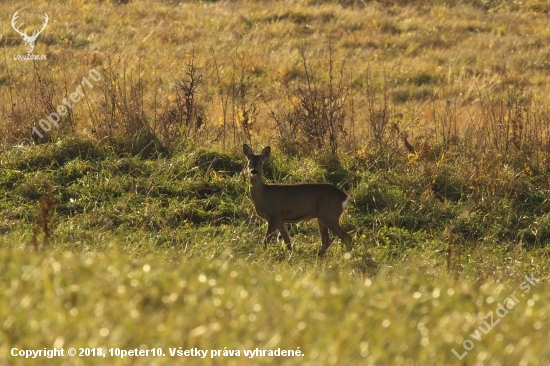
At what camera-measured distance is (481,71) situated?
17562 millimetres

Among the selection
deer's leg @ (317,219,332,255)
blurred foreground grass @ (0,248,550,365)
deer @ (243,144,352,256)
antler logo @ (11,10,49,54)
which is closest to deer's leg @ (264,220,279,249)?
deer @ (243,144,352,256)

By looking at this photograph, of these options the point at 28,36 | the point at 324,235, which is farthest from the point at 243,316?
the point at 28,36

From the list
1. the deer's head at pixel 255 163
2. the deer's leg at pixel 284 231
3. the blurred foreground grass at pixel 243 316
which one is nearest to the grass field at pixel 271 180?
the blurred foreground grass at pixel 243 316

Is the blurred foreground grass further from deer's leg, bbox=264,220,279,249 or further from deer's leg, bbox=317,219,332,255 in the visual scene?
deer's leg, bbox=317,219,332,255

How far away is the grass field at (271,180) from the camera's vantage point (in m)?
4.00

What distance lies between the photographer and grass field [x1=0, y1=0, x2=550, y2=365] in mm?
3996

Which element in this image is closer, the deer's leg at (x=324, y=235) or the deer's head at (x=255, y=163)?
the deer's leg at (x=324, y=235)

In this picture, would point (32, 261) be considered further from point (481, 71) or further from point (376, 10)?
point (376, 10)

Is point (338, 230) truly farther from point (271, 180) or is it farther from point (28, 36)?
point (28, 36)

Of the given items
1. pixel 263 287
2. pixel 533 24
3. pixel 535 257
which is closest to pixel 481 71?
pixel 533 24

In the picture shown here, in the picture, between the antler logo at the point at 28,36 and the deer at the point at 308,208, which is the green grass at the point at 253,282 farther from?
the antler logo at the point at 28,36

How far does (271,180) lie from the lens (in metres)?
9.95

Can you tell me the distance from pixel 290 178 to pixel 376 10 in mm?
14466

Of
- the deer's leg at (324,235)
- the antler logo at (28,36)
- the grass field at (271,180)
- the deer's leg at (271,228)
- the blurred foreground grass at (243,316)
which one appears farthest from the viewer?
the antler logo at (28,36)
